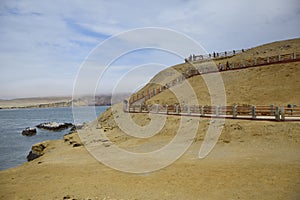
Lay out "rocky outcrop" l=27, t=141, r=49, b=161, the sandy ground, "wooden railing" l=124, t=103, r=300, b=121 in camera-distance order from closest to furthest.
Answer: the sandy ground < "wooden railing" l=124, t=103, r=300, b=121 < "rocky outcrop" l=27, t=141, r=49, b=161

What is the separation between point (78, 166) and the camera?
1512cm

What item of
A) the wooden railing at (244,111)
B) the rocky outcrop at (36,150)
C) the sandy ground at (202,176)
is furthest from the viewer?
the rocky outcrop at (36,150)

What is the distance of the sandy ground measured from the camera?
941cm

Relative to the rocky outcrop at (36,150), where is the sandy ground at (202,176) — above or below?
above

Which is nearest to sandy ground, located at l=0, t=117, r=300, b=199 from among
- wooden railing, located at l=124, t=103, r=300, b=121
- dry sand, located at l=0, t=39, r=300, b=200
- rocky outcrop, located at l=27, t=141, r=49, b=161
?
dry sand, located at l=0, t=39, r=300, b=200

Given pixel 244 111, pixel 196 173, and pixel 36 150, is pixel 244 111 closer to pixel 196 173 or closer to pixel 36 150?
pixel 196 173

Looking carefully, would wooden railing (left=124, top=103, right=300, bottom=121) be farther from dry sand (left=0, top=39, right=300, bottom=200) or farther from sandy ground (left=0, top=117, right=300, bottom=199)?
sandy ground (left=0, top=117, right=300, bottom=199)

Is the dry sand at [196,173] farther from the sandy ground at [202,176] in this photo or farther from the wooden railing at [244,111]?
the wooden railing at [244,111]

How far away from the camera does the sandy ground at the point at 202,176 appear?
9.41m

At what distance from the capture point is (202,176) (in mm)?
11062

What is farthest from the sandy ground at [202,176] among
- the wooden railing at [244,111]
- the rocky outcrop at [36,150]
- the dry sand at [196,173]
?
the rocky outcrop at [36,150]

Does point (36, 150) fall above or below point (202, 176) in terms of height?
below

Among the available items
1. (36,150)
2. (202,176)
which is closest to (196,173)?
(202,176)

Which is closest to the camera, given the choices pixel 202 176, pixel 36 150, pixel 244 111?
pixel 202 176
